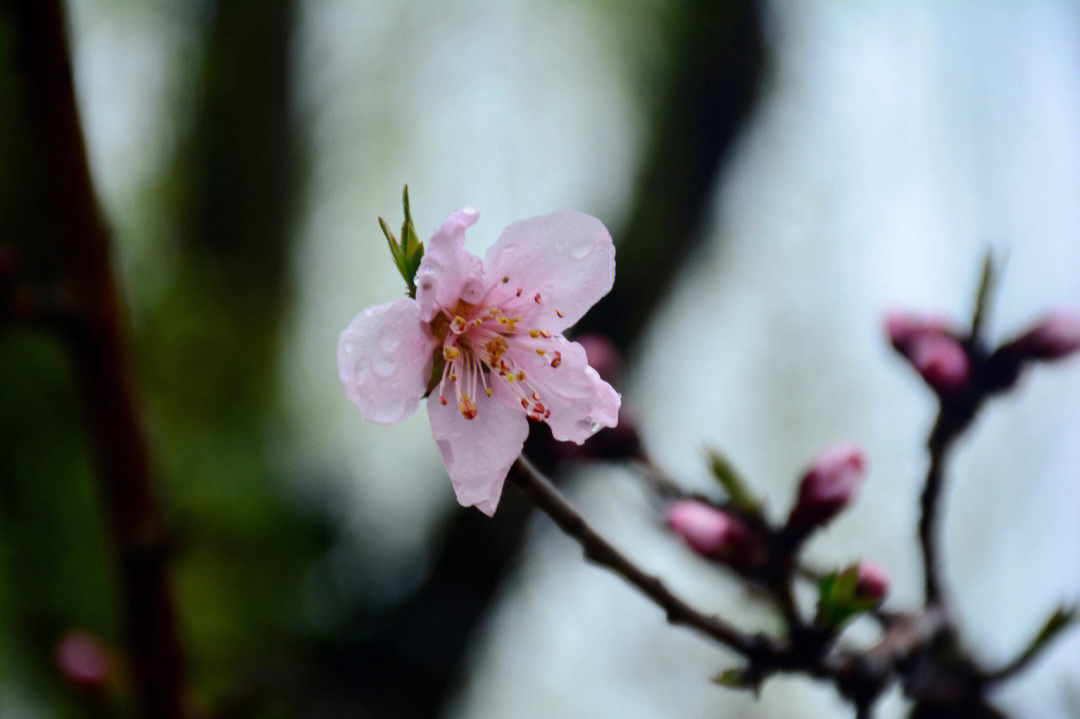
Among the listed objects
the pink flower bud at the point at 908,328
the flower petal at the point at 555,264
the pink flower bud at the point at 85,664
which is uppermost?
the flower petal at the point at 555,264

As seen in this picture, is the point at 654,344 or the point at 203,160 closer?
the point at 654,344

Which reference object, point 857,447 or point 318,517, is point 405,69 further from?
point 857,447

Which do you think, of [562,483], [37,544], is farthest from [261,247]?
[562,483]

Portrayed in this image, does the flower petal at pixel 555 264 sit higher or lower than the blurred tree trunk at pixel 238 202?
higher

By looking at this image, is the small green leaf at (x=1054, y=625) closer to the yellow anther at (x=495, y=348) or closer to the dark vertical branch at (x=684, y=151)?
the yellow anther at (x=495, y=348)

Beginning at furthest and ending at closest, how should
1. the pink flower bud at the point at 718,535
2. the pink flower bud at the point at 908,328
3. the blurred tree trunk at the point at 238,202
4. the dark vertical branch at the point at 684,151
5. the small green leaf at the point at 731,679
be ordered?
the blurred tree trunk at the point at 238,202 < the dark vertical branch at the point at 684,151 < the pink flower bud at the point at 908,328 < the pink flower bud at the point at 718,535 < the small green leaf at the point at 731,679

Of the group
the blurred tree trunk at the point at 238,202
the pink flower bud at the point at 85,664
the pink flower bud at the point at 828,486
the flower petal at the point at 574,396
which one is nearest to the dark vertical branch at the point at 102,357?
the pink flower bud at the point at 85,664
